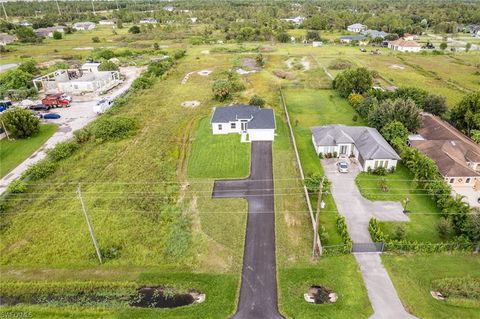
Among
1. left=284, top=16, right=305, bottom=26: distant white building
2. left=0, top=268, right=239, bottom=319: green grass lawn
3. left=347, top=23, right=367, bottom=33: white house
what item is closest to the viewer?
left=0, top=268, right=239, bottom=319: green grass lawn

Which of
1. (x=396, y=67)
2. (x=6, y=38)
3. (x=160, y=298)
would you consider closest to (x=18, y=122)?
(x=160, y=298)

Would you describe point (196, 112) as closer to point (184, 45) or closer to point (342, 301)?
point (342, 301)

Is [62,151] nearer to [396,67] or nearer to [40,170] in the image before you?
[40,170]

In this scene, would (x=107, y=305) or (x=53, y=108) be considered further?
(x=53, y=108)

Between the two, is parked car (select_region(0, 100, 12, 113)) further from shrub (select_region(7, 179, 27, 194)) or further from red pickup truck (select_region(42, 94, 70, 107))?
shrub (select_region(7, 179, 27, 194))

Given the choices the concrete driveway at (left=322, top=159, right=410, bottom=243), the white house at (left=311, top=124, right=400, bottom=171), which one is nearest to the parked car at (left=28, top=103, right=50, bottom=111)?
the white house at (left=311, top=124, right=400, bottom=171)

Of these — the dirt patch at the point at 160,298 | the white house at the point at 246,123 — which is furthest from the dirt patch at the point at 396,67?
the dirt patch at the point at 160,298

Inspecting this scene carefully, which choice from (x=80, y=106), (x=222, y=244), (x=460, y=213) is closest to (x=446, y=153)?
(x=460, y=213)

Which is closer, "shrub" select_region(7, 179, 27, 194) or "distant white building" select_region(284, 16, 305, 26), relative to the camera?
"shrub" select_region(7, 179, 27, 194)
